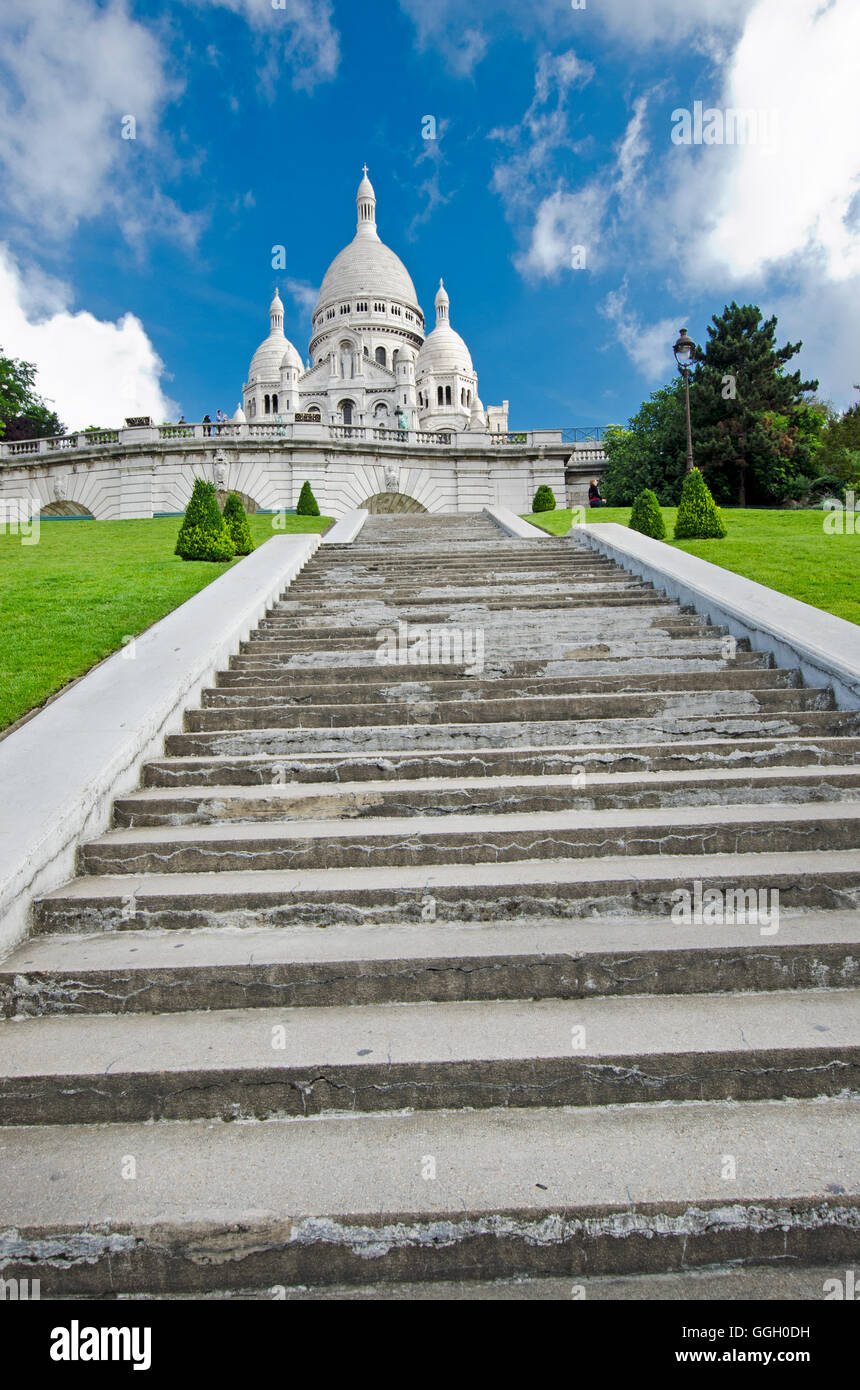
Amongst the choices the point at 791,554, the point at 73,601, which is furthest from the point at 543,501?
the point at 73,601

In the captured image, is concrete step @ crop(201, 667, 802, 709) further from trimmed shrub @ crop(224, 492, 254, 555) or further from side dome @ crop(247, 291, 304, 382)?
side dome @ crop(247, 291, 304, 382)

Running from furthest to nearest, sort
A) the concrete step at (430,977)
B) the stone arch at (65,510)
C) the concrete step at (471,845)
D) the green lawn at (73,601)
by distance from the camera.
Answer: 1. the stone arch at (65,510)
2. the green lawn at (73,601)
3. the concrete step at (471,845)
4. the concrete step at (430,977)

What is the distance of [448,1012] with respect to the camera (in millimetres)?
3182

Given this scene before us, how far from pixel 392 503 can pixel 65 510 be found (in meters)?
13.1

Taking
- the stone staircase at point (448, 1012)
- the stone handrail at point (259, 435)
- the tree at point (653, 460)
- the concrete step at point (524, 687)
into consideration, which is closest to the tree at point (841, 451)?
the tree at point (653, 460)

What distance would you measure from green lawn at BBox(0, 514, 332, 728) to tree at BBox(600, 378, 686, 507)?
60.8 ft

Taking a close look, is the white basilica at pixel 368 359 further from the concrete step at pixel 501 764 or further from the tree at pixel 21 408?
the concrete step at pixel 501 764

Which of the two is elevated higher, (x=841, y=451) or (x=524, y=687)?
(x=841, y=451)

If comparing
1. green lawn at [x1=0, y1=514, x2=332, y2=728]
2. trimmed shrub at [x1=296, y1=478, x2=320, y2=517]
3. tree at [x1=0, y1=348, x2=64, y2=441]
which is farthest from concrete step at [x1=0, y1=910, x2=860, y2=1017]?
tree at [x1=0, y1=348, x2=64, y2=441]

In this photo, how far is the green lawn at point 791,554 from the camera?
348 inches

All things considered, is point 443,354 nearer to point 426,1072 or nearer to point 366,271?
point 366,271

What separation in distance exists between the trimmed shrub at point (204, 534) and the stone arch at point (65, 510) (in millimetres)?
19172

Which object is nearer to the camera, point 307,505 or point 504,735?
point 504,735

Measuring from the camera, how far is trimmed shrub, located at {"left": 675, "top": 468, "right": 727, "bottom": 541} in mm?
14797
